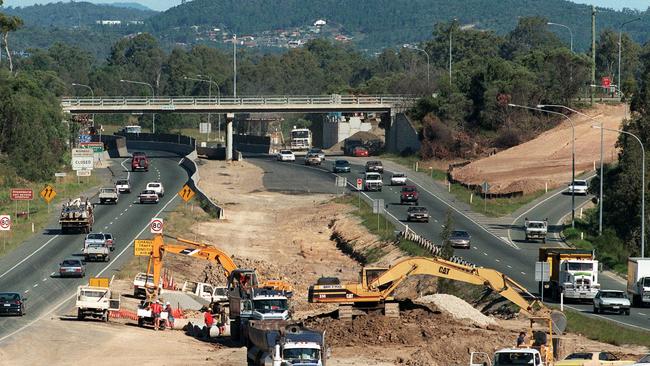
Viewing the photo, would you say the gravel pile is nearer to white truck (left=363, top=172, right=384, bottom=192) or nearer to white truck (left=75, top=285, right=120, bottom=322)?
white truck (left=75, top=285, right=120, bottom=322)

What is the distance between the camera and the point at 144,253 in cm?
7156

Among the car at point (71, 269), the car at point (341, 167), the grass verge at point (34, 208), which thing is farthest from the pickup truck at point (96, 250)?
the car at point (341, 167)

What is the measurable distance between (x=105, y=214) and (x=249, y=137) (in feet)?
248

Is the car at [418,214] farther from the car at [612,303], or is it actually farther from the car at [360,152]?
the car at [360,152]

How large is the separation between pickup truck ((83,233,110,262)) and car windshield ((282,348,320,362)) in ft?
139

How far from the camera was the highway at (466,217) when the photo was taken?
248 feet

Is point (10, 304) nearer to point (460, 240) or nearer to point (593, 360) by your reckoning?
point (593, 360)

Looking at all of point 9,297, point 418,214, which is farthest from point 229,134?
point 9,297

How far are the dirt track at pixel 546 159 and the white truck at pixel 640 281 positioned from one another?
5319 cm

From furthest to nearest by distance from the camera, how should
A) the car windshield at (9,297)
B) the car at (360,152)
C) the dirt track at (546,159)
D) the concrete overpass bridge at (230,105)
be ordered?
the car at (360,152)
the concrete overpass bridge at (230,105)
the dirt track at (546,159)
the car windshield at (9,297)

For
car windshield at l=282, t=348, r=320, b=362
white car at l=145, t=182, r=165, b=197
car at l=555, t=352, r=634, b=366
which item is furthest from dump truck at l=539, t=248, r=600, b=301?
white car at l=145, t=182, r=165, b=197

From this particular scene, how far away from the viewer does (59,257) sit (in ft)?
277

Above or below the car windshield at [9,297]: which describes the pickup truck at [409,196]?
above

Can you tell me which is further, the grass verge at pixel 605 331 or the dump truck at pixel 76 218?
the dump truck at pixel 76 218
